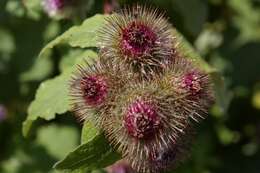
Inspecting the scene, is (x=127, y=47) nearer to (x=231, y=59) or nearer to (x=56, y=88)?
(x=56, y=88)

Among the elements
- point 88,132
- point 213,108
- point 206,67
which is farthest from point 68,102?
point 213,108

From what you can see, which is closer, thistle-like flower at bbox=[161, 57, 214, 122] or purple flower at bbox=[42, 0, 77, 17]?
thistle-like flower at bbox=[161, 57, 214, 122]

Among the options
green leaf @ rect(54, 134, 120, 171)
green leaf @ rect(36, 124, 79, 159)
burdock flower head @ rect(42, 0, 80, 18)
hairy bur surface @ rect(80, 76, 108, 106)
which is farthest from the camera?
green leaf @ rect(36, 124, 79, 159)

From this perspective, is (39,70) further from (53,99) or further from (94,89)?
(94,89)

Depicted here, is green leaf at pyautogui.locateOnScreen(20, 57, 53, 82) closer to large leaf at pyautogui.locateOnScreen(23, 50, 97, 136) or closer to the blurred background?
the blurred background

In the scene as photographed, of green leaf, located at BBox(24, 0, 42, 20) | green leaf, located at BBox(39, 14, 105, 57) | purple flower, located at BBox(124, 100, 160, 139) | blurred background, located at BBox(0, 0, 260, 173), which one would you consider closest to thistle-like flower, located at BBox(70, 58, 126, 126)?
purple flower, located at BBox(124, 100, 160, 139)

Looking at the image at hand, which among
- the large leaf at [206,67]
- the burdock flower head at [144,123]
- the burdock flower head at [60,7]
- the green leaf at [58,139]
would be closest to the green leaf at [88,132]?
the burdock flower head at [144,123]

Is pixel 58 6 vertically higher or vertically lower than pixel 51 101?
higher
